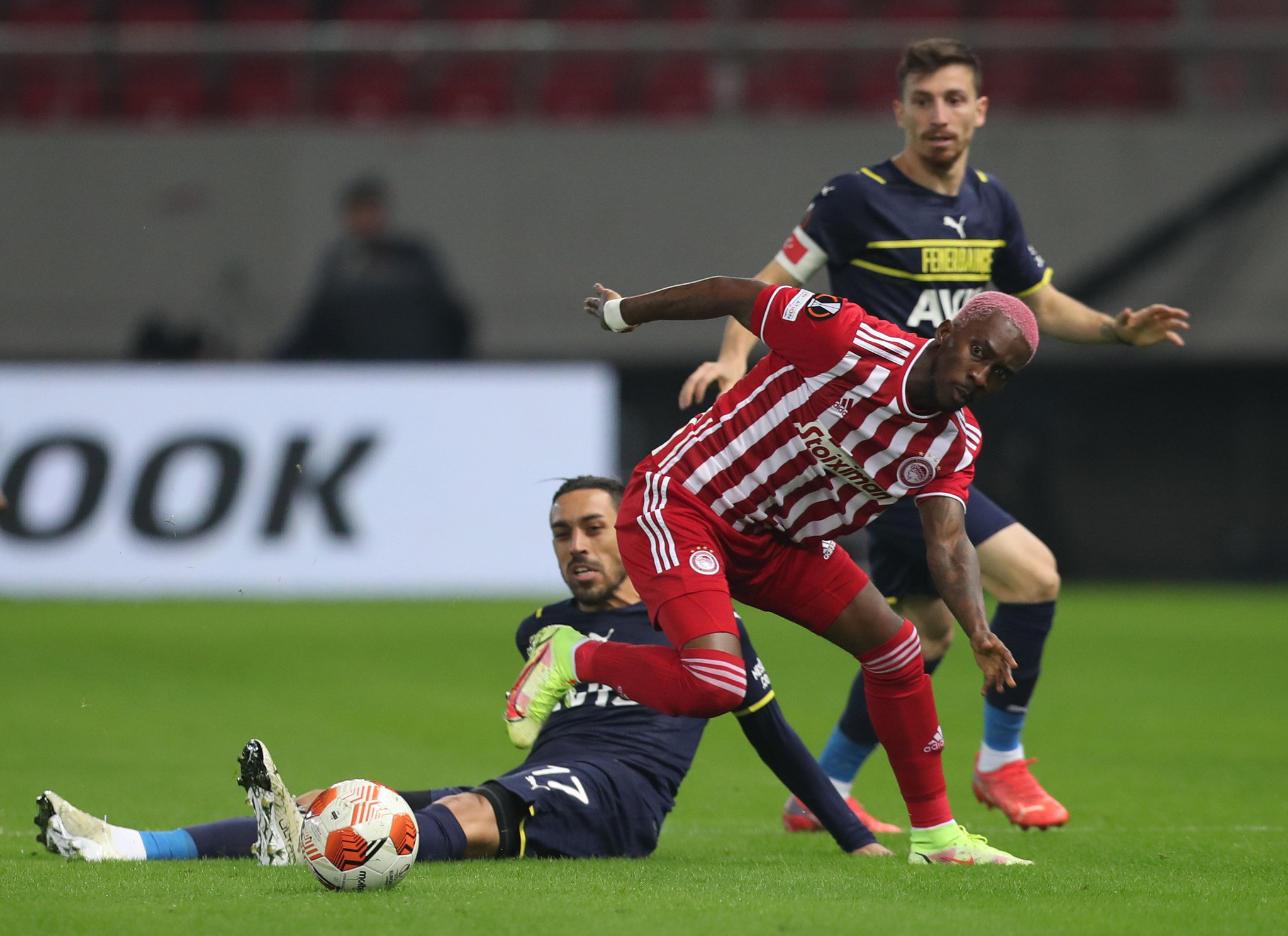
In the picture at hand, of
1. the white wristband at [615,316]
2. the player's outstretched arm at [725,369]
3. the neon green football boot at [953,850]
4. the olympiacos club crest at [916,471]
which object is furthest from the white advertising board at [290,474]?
the olympiacos club crest at [916,471]

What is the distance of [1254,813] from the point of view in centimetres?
529

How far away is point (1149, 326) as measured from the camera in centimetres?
518

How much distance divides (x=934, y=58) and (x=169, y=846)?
321 centimetres

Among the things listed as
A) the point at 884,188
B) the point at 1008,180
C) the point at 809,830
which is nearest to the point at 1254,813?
the point at 809,830

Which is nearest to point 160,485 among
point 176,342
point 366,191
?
point 176,342

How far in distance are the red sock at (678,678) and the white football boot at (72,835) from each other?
1.34 metres

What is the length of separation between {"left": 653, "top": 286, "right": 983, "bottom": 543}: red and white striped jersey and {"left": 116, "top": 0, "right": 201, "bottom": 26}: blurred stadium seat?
12.8m

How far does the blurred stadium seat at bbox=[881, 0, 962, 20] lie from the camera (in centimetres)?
1555

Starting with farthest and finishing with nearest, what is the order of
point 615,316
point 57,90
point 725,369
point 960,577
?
point 57,90 < point 725,369 < point 615,316 < point 960,577

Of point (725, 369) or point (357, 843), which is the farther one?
point (725, 369)

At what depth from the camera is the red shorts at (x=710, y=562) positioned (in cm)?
423

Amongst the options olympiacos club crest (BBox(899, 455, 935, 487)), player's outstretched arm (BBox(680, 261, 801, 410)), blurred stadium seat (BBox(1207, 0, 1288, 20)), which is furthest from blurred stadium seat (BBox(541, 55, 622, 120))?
olympiacos club crest (BBox(899, 455, 935, 487))

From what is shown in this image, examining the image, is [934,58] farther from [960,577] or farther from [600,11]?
[600,11]

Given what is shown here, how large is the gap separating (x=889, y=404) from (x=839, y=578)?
20.9 inches
